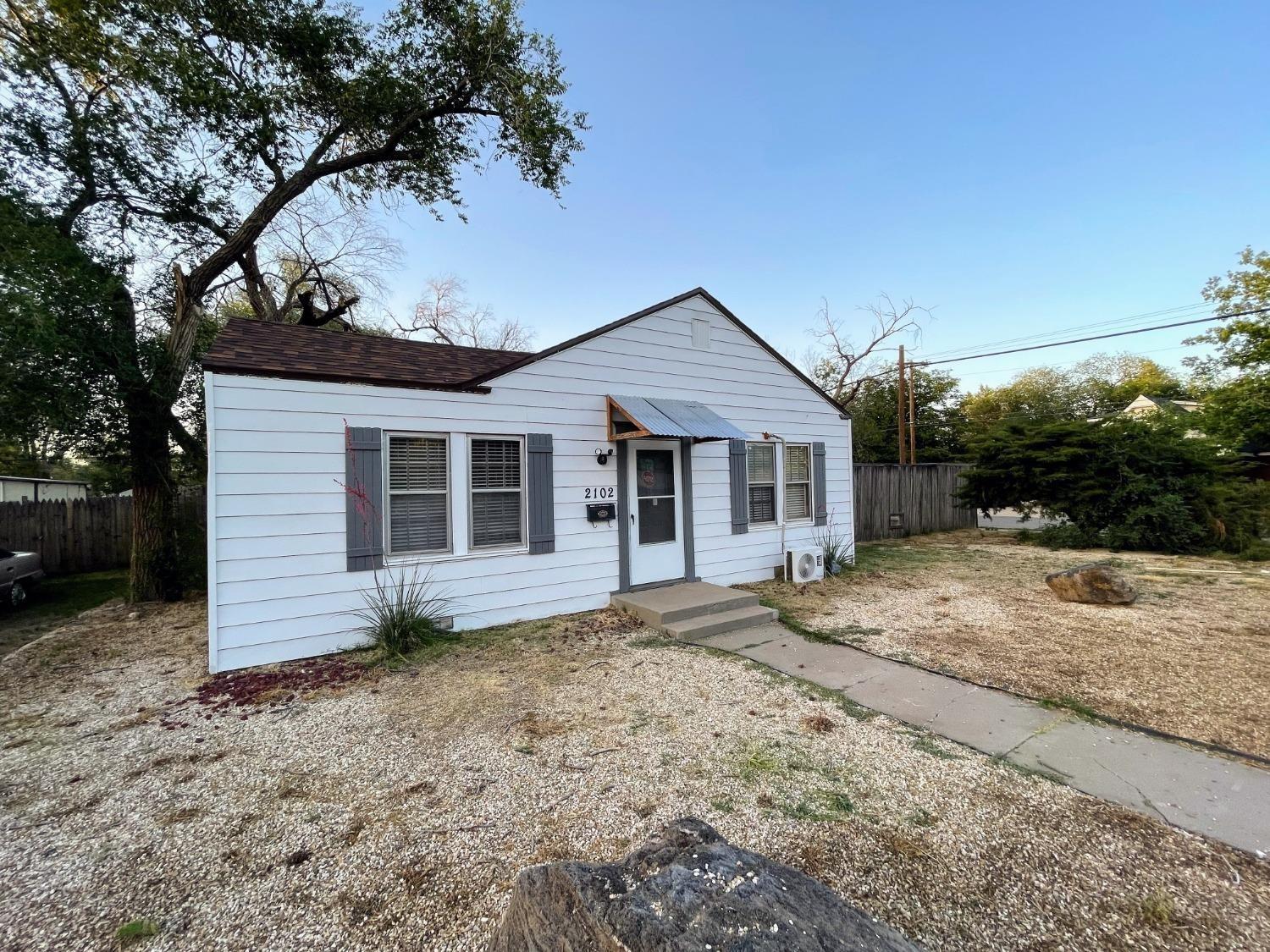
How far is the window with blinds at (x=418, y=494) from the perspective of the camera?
5234 mm

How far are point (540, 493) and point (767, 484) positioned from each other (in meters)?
3.84

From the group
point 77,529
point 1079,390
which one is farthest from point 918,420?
point 77,529

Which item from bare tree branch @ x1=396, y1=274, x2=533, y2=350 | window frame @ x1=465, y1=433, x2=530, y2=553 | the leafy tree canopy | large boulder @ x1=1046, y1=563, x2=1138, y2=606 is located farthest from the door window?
the leafy tree canopy

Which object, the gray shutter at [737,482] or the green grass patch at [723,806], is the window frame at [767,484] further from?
the green grass patch at [723,806]

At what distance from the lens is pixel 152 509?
7.24 m

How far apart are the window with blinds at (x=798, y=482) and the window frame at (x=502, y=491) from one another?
4.43 m

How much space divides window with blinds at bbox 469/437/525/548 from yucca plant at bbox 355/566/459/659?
69cm

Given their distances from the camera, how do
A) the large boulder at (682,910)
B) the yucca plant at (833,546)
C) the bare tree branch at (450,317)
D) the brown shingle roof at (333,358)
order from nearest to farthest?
1. the large boulder at (682,910)
2. the brown shingle roof at (333,358)
3. the yucca plant at (833,546)
4. the bare tree branch at (450,317)

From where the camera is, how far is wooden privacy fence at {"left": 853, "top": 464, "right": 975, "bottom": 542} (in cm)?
1222

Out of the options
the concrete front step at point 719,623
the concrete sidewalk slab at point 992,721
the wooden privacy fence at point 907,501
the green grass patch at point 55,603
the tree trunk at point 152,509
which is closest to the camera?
the concrete sidewalk slab at point 992,721

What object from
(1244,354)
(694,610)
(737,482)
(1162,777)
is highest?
(1244,354)

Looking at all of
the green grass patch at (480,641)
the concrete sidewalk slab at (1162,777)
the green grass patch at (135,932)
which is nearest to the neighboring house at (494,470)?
the green grass patch at (480,641)

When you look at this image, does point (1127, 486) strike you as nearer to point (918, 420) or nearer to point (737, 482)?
point (737, 482)

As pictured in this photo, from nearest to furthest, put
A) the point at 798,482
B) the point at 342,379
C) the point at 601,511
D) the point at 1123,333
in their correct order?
the point at 342,379 → the point at 601,511 → the point at 798,482 → the point at 1123,333
